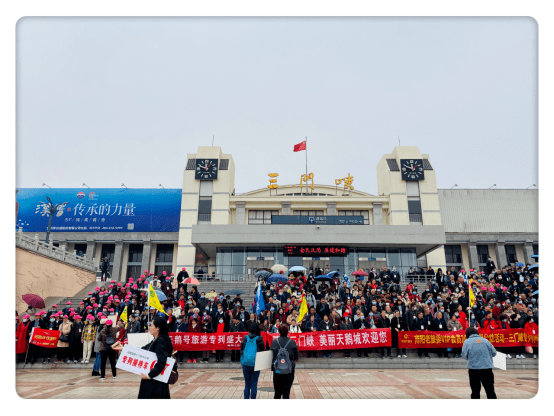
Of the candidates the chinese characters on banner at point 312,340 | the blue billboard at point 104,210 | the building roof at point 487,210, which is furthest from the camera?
the building roof at point 487,210

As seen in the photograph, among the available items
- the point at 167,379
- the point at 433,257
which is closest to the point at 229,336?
the point at 167,379

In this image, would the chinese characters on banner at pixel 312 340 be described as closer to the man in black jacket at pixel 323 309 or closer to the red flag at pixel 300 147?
the man in black jacket at pixel 323 309

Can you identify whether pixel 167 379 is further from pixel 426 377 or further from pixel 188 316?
pixel 188 316

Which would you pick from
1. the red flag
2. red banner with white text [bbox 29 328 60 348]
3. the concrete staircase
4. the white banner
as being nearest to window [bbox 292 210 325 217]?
the red flag

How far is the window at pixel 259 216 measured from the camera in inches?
1480

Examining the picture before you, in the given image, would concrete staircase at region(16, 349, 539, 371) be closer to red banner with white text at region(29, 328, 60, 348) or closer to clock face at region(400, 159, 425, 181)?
red banner with white text at region(29, 328, 60, 348)

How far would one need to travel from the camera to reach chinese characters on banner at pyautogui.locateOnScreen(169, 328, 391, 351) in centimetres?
1409

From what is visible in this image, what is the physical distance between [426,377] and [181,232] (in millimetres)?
28603

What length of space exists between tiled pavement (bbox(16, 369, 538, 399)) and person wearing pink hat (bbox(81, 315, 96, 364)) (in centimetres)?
114

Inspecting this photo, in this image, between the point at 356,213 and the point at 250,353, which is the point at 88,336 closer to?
the point at 250,353

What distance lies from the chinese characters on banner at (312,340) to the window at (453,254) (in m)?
29.9

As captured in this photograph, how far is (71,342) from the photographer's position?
14.3 meters

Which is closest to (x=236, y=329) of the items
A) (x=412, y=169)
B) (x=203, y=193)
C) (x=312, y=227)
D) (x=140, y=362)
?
(x=140, y=362)

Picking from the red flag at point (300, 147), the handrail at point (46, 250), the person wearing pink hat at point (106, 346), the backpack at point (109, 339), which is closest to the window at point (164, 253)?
the handrail at point (46, 250)
